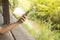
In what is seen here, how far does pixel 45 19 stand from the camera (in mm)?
4242

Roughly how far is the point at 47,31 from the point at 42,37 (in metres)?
0.26

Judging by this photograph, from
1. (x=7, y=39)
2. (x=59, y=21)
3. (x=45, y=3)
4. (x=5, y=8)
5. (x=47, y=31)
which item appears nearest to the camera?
(x=7, y=39)

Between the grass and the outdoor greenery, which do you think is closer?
the grass

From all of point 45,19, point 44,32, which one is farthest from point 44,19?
point 44,32

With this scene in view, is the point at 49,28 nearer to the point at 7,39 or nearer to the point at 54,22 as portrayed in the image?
the point at 54,22

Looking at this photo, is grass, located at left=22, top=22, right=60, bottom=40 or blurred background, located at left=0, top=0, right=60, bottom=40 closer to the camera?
grass, located at left=22, top=22, right=60, bottom=40

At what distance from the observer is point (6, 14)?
129 inches

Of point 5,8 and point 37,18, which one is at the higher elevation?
point 5,8

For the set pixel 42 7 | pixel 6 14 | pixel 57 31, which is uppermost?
pixel 6 14

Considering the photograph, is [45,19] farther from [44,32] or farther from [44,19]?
[44,32]

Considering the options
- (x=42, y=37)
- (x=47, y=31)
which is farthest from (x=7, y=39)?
(x=47, y=31)

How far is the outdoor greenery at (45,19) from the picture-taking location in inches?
144

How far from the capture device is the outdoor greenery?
144 inches

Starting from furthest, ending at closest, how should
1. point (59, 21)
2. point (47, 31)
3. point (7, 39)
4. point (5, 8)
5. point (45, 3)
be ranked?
point (45, 3)
point (59, 21)
point (47, 31)
point (5, 8)
point (7, 39)
